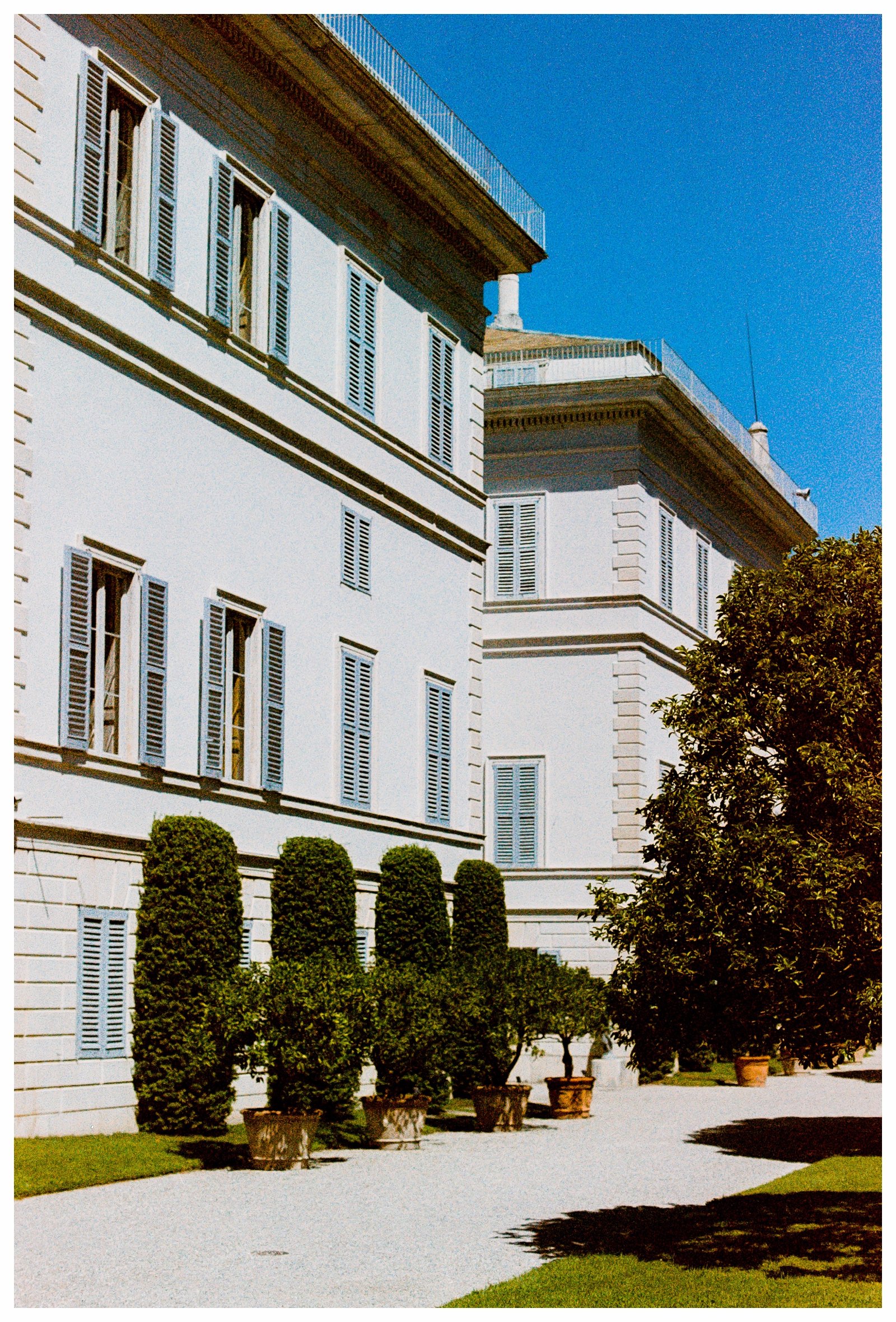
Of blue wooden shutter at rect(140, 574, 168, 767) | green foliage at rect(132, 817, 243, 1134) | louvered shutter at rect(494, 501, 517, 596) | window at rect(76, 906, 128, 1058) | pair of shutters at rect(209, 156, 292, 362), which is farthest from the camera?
louvered shutter at rect(494, 501, 517, 596)

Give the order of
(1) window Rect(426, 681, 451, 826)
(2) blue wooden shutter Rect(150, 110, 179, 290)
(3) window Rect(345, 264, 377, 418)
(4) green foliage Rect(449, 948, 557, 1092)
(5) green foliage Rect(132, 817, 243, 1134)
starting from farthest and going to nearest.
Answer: (1) window Rect(426, 681, 451, 826) → (3) window Rect(345, 264, 377, 418) → (4) green foliage Rect(449, 948, 557, 1092) → (2) blue wooden shutter Rect(150, 110, 179, 290) → (5) green foliage Rect(132, 817, 243, 1134)

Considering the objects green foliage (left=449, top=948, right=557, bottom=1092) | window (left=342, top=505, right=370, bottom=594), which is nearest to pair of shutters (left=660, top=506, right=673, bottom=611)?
window (left=342, top=505, right=370, bottom=594)

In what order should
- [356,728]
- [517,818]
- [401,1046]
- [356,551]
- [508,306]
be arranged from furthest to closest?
[508,306]
[517,818]
[356,551]
[356,728]
[401,1046]

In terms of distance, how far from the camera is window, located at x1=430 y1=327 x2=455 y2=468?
93.2 feet

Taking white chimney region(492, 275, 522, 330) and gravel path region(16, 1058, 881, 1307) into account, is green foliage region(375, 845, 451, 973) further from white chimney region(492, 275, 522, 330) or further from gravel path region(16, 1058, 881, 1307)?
white chimney region(492, 275, 522, 330)

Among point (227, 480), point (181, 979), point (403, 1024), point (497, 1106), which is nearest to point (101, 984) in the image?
point (181, 979)

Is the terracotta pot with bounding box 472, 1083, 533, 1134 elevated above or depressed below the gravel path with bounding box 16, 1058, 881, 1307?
below

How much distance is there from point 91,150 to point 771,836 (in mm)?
11568

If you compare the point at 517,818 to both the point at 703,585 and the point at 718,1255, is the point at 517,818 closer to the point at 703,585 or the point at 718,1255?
the point at 703,585

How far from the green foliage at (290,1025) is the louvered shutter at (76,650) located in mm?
3073

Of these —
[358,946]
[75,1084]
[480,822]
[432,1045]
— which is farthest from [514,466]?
[75,1084]

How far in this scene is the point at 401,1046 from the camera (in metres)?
19.8

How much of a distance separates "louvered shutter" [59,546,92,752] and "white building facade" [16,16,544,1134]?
4 centimetres

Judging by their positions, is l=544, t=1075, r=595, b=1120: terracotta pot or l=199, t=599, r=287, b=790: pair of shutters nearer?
l=199, t=599, r=287, b=790: pair of shutters
